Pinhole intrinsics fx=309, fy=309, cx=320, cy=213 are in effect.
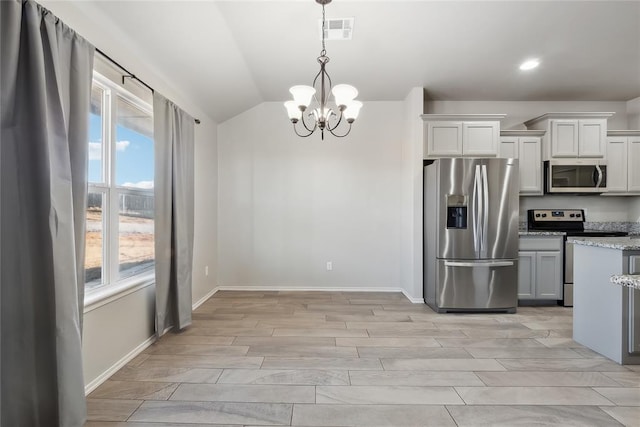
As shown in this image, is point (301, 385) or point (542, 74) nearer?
point (301, 385)

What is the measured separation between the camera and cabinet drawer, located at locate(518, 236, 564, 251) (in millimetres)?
3785

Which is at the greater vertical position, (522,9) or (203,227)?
(522,9)

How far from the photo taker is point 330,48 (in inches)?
118

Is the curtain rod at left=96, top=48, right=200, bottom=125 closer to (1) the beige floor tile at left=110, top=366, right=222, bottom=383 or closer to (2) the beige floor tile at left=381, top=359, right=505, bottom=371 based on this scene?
(1) the beige floor tile at left=110, top=366, right=222, bottom=383

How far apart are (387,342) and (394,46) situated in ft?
9.06

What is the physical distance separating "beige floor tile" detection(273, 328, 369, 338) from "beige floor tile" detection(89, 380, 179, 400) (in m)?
1.06

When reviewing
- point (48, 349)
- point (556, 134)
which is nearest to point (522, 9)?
point (556, 134)

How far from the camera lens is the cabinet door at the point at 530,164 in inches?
157

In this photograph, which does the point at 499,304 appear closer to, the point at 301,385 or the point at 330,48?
the point at 301,385

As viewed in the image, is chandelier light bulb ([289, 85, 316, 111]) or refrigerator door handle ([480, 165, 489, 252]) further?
refrigerator door handle ([480, 165, 489, 252])

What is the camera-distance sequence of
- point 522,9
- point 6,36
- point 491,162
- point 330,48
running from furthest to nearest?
1. point 491,162
2. point 330,48
3. point 522,9
4. point 6,36

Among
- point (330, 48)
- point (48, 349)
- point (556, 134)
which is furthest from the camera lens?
point (556, 134)

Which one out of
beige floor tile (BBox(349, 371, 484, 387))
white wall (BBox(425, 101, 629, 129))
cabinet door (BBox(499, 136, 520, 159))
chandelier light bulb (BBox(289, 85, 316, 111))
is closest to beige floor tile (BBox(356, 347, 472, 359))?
beige floor tile (BBox(349, 371, 484, 387))

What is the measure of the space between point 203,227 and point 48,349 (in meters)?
2.46
